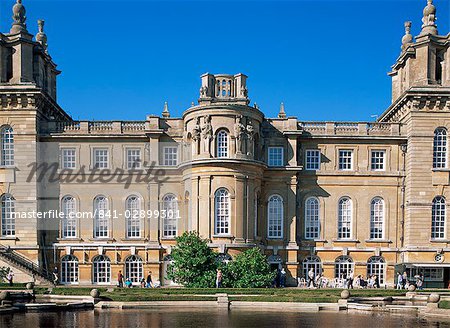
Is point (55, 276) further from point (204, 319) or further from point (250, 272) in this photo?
point (204, 319)

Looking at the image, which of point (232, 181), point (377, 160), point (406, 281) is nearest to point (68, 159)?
point (232, 181)

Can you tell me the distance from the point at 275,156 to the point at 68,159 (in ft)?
57.8

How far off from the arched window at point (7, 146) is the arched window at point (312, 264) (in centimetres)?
2568

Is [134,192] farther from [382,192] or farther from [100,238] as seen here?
[382,192]

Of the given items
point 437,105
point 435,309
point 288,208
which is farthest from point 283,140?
point 435,309

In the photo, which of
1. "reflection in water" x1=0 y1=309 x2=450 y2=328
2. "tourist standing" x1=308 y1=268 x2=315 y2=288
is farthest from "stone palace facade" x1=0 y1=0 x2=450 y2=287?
"reflection in water" x1=0 y1=309 x2=450 y2=328

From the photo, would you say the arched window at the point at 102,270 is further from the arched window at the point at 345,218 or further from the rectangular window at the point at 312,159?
the arched window at the point at 345,218

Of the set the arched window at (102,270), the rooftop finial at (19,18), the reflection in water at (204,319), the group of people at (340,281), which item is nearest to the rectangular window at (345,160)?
the group of people at (340,281)

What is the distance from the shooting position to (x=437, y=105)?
42406mm

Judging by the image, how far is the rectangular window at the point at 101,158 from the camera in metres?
44.4

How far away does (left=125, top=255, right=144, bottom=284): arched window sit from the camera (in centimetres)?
4328

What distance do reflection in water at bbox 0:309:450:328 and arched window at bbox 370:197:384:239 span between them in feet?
52.0

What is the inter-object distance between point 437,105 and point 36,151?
1299 inches

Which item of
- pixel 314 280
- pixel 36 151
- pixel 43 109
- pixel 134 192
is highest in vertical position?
pixel 43 109
